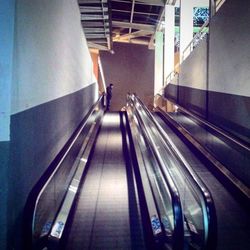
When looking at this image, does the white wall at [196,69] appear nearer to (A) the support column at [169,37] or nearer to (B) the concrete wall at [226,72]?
(B) the concrete wall at [226,72]

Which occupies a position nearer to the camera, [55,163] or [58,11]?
[55,163]

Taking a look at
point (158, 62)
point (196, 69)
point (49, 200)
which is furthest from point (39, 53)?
point (158, 62)

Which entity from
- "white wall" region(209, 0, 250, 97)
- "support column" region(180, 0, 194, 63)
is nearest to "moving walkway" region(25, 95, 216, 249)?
"white wall" region(209, 0, 250, 97)

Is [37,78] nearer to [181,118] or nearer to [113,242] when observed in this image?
A: [113,242]

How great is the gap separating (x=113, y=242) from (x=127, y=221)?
37 cm

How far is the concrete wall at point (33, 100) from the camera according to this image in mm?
2086

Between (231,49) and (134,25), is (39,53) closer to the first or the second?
(231,49)

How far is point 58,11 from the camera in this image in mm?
3625

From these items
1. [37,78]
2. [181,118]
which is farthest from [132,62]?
[37,78]

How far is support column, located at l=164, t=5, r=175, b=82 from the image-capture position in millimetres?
12320

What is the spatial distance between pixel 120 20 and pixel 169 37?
11.3 ft

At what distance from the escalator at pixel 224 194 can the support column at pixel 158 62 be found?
9.04 metres

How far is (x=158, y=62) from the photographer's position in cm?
1531

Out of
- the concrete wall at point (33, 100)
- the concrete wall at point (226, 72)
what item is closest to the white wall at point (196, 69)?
the concrete wall at point (226, 72)
